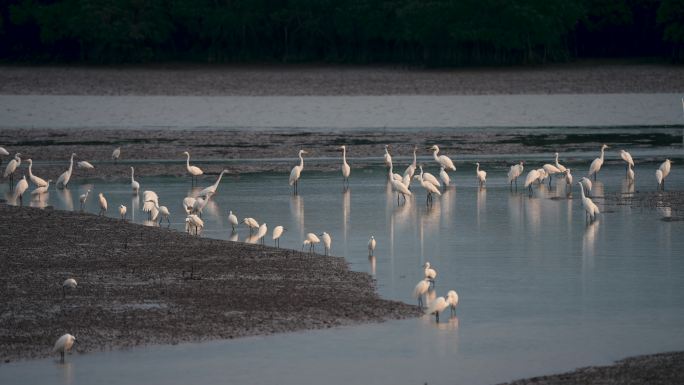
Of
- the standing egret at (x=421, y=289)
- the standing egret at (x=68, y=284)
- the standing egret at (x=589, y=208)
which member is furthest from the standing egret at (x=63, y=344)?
the standing egret at (x=589, y=208)

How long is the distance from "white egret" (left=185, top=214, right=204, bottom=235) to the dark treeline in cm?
5680

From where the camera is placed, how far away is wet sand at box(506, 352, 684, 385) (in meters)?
9.99

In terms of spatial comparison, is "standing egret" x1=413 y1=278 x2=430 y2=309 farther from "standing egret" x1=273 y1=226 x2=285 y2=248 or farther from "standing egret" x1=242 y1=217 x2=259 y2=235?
"standing egret" x1=242 y1=217 x2=259 y2=235

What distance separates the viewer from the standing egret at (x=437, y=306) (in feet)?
40.5

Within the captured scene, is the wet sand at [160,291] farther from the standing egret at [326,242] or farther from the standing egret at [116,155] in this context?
the standing egret at [116,155]

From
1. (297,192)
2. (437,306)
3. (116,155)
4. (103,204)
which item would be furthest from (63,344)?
(116,155)

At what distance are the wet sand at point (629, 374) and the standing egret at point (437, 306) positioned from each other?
208 cm

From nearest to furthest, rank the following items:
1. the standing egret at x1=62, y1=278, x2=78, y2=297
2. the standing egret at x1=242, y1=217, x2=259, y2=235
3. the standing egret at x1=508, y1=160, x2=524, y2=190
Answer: the standing egret at x1=62, y1=278, x2=78, y2=297, the standing egret at x1=242, y1=217, x2=259, y2=235, the standing egret at x1=508, y1=160, x2=524, y2=190

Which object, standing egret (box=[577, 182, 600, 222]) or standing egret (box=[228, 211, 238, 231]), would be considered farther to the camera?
standing egret (box=[577, 182, 600, 222])

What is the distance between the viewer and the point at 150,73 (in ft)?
249

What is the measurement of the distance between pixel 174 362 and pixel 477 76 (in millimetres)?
58579

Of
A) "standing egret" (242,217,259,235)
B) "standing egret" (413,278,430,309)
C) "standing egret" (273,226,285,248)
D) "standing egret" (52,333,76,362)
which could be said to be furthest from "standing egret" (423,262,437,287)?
"standing egret" (52,333,76,362)

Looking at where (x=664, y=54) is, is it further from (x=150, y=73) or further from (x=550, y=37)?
(x=150, y=73)

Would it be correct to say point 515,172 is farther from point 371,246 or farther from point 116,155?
point 116,155
